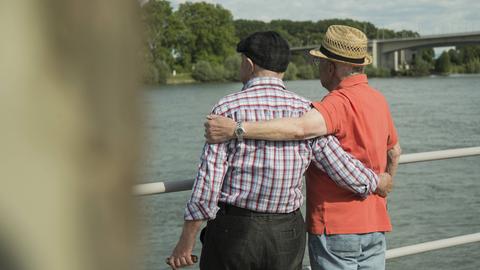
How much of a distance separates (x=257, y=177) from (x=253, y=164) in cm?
4

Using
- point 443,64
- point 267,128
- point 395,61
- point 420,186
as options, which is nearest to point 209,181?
point 267,128

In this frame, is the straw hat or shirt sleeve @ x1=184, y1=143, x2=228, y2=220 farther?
the straw hat

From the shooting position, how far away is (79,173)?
0.36 m

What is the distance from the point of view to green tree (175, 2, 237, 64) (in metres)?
50.8

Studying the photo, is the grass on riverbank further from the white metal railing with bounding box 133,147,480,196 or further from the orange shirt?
the orange shirt

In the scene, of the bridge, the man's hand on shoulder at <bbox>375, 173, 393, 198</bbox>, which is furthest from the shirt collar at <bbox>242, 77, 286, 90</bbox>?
the bridge

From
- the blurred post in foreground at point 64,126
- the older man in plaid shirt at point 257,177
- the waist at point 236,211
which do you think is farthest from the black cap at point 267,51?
the blurred post in foreground at point 64,126

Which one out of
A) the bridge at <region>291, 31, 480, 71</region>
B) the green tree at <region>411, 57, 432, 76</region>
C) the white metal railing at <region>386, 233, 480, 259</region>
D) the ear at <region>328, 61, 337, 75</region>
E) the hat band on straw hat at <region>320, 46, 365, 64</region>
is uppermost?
the hat band on straw hat at <region>320, 46, 365, 64</region>

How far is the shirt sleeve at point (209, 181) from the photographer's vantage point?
7.48 feet

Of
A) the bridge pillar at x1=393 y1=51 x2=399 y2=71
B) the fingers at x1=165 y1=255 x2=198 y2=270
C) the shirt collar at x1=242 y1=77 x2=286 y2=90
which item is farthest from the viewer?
the bridge pillar at x1=393 y1=51 x2=399 y2=71

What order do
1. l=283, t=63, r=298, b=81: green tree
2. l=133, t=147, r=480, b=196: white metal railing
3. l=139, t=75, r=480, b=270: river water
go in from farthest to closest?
l=283, t=63, r=298, b=81: green tree → l=139, t=75, r=480, b=270: river water → l=133, t=147, r=480, b=196: white metal railing

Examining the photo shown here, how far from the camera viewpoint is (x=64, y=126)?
357 millimetres

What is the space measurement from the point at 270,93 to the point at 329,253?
0.57 metres

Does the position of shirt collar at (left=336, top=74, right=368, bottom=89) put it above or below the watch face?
above
